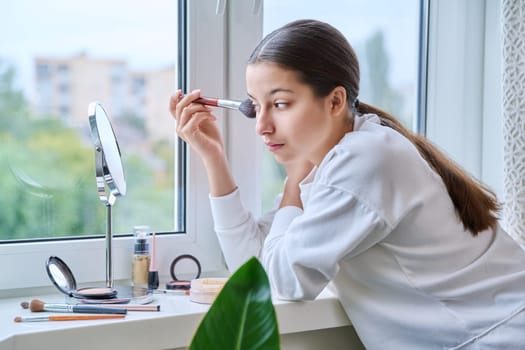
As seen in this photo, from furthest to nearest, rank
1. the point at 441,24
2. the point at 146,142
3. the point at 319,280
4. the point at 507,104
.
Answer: the point at 441,24 < the point at 507,104 < the point at 146,142 < the point at 319,280

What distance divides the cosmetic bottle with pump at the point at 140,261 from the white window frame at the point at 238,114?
0.13ft

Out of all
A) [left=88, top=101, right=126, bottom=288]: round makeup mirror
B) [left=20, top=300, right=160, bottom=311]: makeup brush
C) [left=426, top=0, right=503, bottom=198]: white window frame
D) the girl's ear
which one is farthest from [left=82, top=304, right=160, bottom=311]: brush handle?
[left=426, top=0, right=503, bottom=198]: white window frame

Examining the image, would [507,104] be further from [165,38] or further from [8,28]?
[8,28]

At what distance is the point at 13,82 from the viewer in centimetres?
114

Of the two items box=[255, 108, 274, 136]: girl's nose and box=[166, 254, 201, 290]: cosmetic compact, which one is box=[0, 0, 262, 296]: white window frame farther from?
box=[255, 108, 274, 136]: girl's nose

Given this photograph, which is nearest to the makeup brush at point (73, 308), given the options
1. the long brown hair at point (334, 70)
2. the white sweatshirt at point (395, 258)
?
the white sweatshirt at point (395, 258)

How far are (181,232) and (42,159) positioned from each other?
0.30 m

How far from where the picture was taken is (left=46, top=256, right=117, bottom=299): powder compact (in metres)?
1.07

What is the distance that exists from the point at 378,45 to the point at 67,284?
896mm

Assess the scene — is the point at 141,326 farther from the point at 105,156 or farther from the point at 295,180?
the point at 295,180

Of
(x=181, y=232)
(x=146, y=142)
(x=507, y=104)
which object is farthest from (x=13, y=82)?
(x=507, y=104)

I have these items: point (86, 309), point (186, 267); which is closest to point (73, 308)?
point (86, 309)

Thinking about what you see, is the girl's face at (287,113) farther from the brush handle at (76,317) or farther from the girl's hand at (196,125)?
the brush handle at (76,317)

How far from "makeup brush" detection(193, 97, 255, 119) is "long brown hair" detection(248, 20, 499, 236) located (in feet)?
0.27
